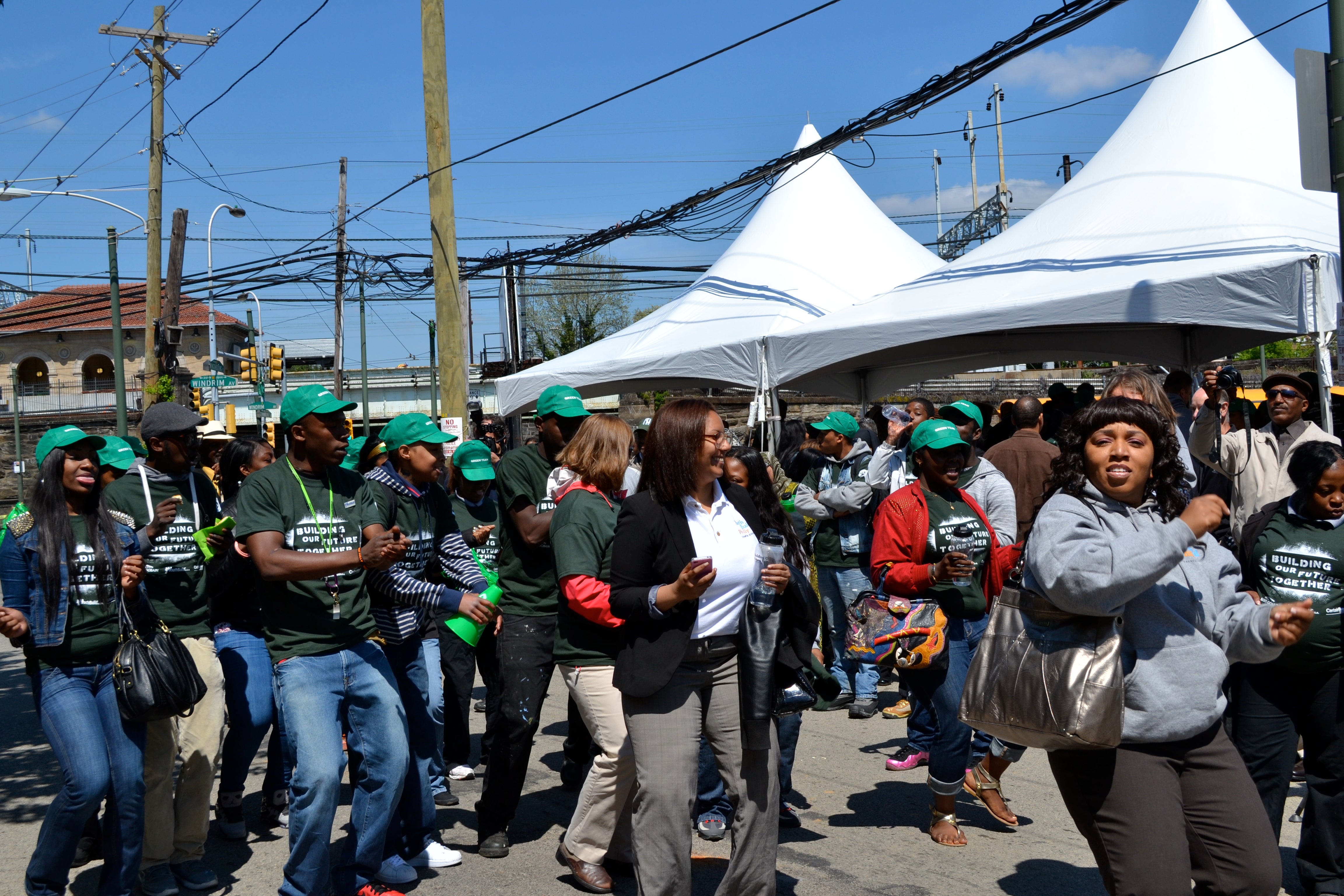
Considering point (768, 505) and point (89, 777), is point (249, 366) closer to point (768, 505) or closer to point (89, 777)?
point (89, 777)

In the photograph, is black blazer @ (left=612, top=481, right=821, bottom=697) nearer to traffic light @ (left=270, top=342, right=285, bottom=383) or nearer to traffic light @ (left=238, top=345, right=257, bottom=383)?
traffic light @ (left=238, top=345, right=257, bottom=383)

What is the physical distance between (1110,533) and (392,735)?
2645mm

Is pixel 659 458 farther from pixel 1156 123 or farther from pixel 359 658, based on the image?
pixel 1156 123

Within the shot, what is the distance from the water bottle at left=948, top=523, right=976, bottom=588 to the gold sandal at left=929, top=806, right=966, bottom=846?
1.05m

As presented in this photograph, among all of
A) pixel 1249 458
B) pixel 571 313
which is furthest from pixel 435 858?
pixel 571 313

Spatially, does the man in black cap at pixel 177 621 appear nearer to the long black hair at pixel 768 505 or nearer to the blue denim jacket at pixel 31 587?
the blue denim jacket at pixel 31 587

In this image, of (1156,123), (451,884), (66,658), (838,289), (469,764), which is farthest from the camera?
(838,289)

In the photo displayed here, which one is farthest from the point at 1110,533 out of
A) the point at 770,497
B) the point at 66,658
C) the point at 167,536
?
the point at 167,536

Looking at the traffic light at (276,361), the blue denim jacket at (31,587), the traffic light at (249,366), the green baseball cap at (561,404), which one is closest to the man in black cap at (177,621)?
the blue denim jacket at (31,587)

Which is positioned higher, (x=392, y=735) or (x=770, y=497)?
(x=770, y=497)

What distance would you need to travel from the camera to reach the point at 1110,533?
9.58 ft

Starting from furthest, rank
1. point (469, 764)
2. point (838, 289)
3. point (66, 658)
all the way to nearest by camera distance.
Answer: point (838, 289) < point (469, 764) < point (66, 658)

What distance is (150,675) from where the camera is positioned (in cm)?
417

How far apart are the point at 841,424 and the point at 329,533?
442cm
